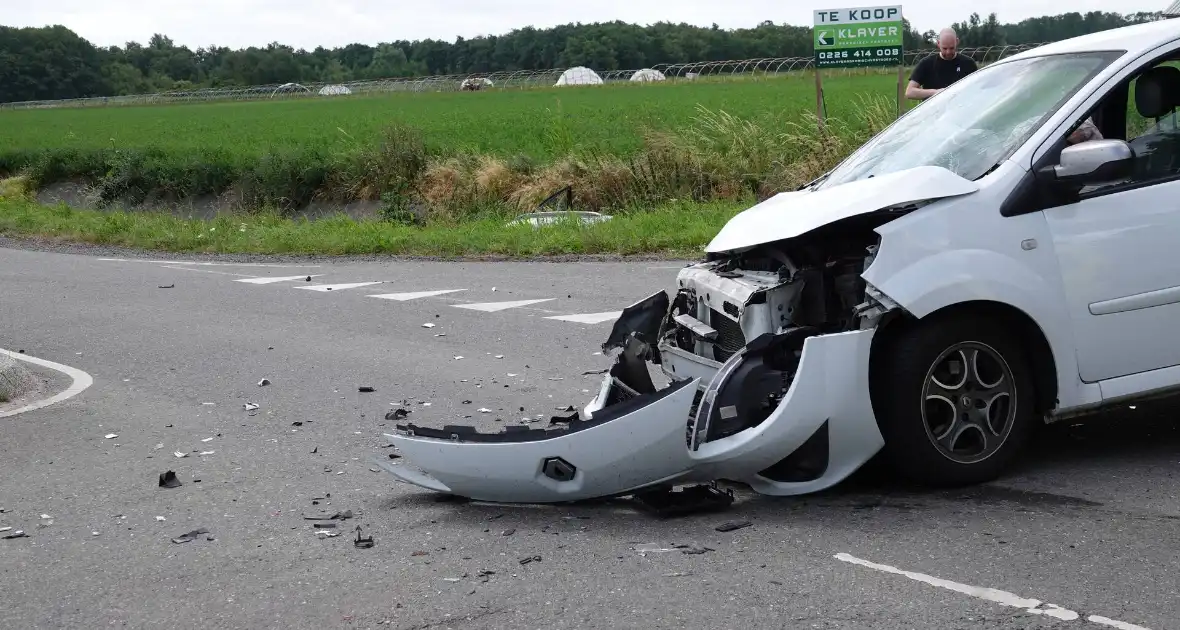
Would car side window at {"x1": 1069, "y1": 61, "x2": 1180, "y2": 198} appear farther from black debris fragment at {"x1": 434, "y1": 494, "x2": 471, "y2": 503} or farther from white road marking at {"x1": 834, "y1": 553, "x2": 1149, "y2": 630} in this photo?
black debris fragment at {"x1": 434, "y1": 494, "x2": 471, "y2": 503}

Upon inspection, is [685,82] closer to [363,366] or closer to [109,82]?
[109,82]

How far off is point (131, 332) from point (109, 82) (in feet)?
414

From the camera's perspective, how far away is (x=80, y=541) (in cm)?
529

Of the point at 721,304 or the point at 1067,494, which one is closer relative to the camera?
the point at 1067,494

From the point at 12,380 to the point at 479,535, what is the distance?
5.05m

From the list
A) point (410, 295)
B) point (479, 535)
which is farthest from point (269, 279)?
point (479, 535)

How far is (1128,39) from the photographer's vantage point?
18.4ft

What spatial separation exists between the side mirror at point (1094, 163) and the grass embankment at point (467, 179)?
981cm

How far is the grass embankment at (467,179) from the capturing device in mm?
18000

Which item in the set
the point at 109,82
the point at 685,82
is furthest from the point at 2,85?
the point at 685,82

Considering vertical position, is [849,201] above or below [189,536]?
above

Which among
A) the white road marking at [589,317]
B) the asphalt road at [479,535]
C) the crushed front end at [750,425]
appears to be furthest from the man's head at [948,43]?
the crushed front end at [750,425]

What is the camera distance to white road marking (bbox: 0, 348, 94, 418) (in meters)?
8.22

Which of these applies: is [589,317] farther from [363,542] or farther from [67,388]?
[363,542]
